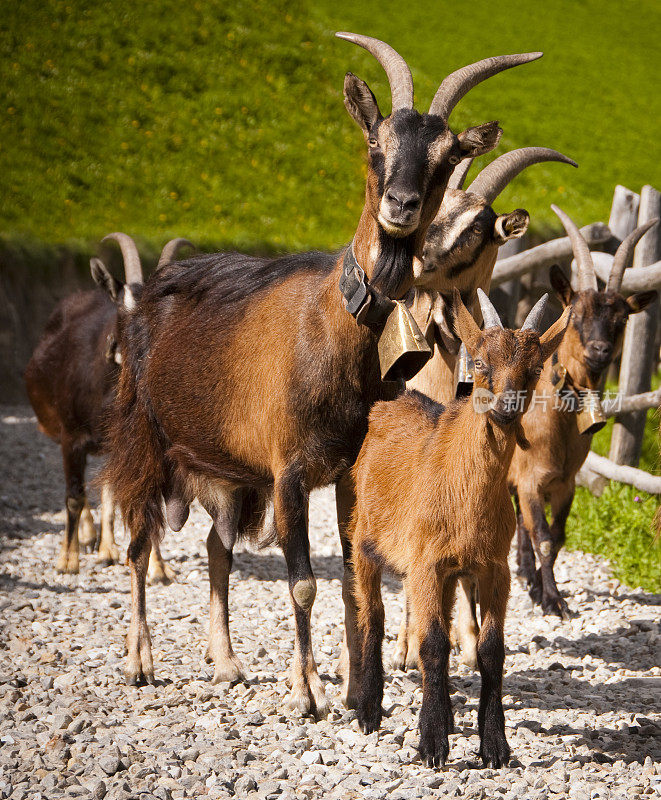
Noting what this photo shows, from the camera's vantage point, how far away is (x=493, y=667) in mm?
3920

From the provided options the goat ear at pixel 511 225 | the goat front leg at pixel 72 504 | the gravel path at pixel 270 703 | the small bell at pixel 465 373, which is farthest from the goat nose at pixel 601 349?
the goat front leg at pixel 72 504

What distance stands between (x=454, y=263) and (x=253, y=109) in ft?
47.8

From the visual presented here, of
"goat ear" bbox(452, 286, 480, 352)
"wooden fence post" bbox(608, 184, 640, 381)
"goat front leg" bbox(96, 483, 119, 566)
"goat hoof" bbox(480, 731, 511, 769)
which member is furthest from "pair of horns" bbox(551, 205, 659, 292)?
"goat front leg" bbox(96, 483, 119, 566)

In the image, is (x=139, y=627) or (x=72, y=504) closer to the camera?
(x=139, y=627)

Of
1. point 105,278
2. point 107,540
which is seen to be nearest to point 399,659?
point 107,540

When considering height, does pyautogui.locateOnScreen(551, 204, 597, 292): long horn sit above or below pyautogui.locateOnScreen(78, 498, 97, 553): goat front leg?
above

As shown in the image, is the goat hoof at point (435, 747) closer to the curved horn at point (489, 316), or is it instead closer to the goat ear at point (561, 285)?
the curved horn at point (489, 316)

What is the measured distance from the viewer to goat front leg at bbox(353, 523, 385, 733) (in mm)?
4328

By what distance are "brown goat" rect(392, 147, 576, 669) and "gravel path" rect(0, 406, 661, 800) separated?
0.31 metres

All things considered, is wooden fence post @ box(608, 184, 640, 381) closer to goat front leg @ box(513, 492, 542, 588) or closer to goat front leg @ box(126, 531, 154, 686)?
goat front leg @ box(513, 492, 542, 588)

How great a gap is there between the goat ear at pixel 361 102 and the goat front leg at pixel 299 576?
1.49m

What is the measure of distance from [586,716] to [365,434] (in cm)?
168

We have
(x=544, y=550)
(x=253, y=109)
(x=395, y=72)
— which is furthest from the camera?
(x=253, y=109)

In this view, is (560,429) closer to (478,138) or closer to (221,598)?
(221,598)
